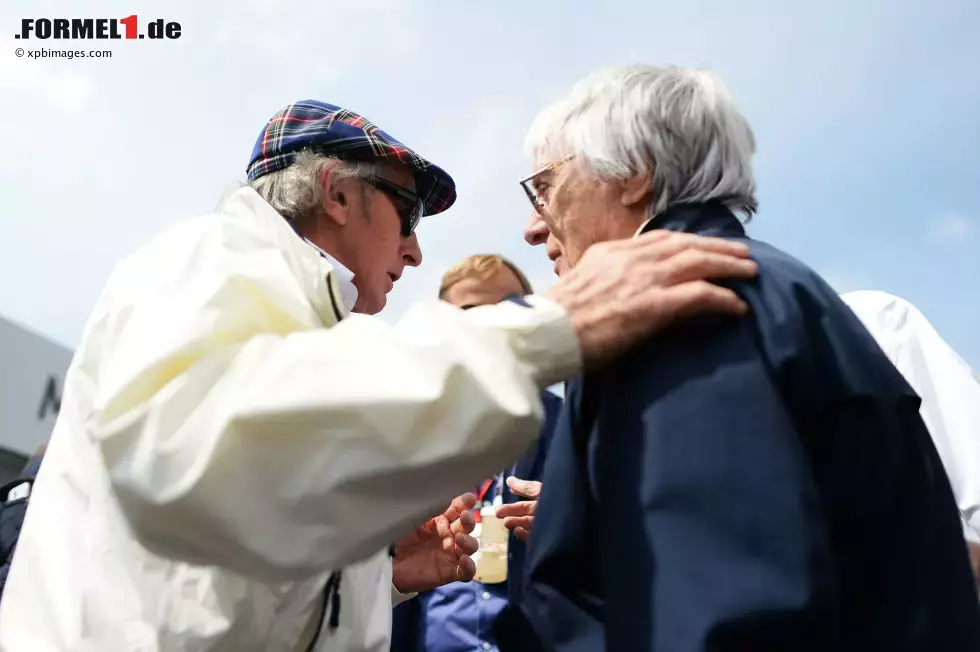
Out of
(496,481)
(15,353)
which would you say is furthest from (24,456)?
(496,481)

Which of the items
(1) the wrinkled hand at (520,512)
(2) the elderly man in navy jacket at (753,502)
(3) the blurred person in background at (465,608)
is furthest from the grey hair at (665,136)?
(3) the blurred person in background at (465,608)

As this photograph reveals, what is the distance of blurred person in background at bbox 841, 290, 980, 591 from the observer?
2809 millimetres

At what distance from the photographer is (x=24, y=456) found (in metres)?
15.1

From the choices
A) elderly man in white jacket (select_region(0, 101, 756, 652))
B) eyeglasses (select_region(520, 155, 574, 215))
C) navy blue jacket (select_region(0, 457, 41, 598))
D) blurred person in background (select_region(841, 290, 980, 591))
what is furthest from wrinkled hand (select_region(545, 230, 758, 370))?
navy blue jacket (select_region(0, 457, 41, 598))

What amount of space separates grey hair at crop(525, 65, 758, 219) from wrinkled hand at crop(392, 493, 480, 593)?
1348 millimetres

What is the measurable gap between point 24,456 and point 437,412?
1659 centimetres

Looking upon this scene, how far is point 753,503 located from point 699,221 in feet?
2.05

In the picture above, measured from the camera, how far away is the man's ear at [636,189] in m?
1.65

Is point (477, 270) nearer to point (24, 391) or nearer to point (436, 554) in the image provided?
point (436, 554)

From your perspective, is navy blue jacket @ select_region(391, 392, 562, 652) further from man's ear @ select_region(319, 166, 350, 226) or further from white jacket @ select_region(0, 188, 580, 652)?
white jacket @ select_region(0, 188, 580, 652)

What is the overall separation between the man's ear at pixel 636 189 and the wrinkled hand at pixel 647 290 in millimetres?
316

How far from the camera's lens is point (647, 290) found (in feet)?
4.22

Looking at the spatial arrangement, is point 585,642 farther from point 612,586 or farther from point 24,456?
point 24,456

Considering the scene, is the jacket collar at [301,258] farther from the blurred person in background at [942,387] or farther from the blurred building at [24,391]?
the blurred building at [24,391]
